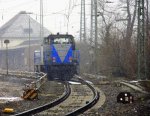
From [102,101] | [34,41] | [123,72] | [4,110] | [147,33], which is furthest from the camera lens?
[34,41]

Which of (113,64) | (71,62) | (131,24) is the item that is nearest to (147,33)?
(71,62)

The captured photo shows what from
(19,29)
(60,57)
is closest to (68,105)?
(60,57)

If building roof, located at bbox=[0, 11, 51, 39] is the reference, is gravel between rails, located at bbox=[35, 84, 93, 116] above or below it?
below

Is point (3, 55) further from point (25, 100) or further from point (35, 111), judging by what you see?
point (35, 111)

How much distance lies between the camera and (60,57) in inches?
1399

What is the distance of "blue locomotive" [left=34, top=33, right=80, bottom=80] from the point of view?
35469 millimetres

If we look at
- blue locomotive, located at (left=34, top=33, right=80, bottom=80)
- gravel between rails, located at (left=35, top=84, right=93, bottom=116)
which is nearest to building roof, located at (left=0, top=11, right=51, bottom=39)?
blue locomotive, located at (left=34, top=33, right=80, bottom=80)

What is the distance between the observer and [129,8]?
51.0 m

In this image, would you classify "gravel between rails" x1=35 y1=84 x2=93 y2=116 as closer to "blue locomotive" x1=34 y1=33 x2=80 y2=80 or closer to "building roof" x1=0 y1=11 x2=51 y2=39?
"blue locomotive" x1=34 y1=33 x2=80 y2=80

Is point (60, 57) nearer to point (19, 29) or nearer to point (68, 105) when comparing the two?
point (68, 105)

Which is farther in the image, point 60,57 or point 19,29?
point 19,29

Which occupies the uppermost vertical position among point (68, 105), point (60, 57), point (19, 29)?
point (19, 29)

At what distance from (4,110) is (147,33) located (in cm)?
2058

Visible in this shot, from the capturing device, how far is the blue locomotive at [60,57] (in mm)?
35469
